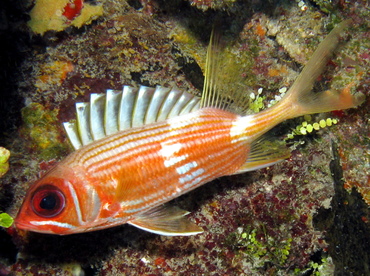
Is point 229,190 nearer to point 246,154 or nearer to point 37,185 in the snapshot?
point 246,154

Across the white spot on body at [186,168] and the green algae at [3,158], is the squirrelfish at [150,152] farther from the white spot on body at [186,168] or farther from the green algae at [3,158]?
the green algae at [3,158]

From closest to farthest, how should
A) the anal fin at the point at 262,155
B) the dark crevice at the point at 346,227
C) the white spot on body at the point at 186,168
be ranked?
the white spot on body at the point at 186,168 → the anal fin at the point at 262,155 → the dark crevice at the point at 346,227

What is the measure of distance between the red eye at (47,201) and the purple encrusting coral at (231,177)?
127 cm

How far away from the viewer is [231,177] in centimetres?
332

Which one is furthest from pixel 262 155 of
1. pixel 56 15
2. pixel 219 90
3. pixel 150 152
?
pixel 56 15

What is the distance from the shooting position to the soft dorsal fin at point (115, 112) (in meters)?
2.34

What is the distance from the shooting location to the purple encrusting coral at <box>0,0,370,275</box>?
3.20m

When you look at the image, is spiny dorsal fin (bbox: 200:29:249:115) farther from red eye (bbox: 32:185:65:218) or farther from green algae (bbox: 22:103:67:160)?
green algae (bbox: 22:103:67:160)

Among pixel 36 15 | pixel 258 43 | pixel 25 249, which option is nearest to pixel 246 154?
pixel 258 43

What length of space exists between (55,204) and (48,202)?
0.05 m

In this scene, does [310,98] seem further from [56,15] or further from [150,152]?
[56,15]

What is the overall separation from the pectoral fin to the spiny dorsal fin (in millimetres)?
1153

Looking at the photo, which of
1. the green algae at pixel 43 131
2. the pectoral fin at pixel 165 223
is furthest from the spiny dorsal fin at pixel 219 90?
the green algae at pixel 43 131

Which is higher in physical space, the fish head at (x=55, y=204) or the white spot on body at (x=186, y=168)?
the white spot on body at (x=186, y=168)
